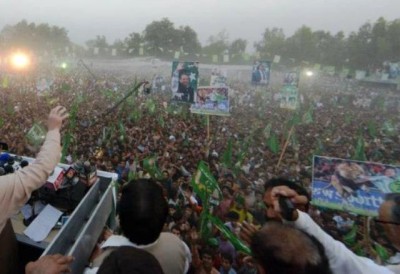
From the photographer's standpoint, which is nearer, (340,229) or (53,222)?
(53,222)

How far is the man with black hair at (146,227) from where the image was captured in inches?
54.4

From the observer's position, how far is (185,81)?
772 cm

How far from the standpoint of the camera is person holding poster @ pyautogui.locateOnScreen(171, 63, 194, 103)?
768 centimetres

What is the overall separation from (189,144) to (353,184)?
4.57m

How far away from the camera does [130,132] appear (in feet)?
26.9

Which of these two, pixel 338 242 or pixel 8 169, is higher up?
pixel 8 169

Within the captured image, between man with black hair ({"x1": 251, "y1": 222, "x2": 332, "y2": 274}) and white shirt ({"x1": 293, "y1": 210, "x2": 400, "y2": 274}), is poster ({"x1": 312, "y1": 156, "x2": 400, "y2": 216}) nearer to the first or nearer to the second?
white shirt ({"x1": 293, "y1": 210, "x2": 400, "y2": 274})

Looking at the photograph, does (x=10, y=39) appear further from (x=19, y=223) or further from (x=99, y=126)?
(x=19, y=223)

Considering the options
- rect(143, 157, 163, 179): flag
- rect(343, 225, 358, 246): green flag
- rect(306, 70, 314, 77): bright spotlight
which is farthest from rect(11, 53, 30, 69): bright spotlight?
rect(306, 70, 314, 77): bright spotlight

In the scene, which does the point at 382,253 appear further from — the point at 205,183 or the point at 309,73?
the point at 309,73

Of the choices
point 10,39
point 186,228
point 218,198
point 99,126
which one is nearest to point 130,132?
point 99,126

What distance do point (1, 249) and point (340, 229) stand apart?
4106 millimetres

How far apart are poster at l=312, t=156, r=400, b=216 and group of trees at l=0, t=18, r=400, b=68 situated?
59.7 feet

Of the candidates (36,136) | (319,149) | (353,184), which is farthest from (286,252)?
(319,149)
